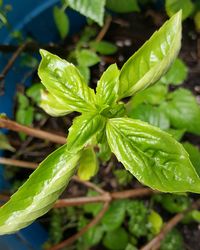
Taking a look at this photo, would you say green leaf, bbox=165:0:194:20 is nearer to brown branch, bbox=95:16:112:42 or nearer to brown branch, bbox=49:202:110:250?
brown branch, bbox=95:16:112:42

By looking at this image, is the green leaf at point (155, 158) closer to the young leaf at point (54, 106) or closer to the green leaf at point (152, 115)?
the young leaf at point (54, 106)

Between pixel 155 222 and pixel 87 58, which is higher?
pixel 87 58

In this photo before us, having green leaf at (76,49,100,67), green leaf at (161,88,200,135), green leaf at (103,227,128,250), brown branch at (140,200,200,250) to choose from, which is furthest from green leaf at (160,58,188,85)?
green leaf at (103,227,128,250)

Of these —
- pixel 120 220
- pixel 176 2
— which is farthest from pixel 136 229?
pixel 176 2

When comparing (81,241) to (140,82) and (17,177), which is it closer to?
(17,177)

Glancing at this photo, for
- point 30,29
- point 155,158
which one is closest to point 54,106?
point 155,158

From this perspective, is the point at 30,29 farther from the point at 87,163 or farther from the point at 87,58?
the point at 87,163
